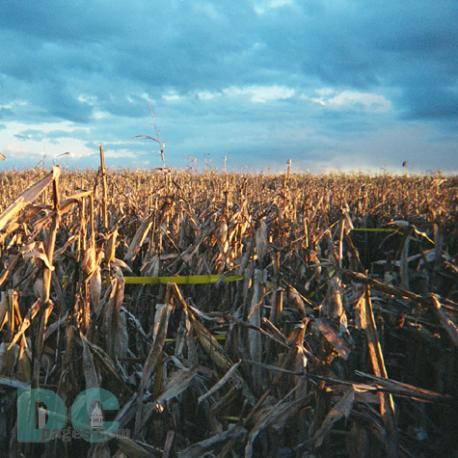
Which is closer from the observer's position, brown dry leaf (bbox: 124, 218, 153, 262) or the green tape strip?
the green tape strip

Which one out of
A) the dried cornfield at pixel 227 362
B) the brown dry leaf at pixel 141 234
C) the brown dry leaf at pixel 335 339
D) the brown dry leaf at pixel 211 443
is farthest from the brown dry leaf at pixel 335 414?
the brown dry leaf at pixel 141 234

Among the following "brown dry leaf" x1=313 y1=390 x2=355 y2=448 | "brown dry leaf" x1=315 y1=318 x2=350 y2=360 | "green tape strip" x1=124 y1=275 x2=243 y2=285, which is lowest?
"brown dry leaf" x1=313 y1=390 x2=355 y2=448

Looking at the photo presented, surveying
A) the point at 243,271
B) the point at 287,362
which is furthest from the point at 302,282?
the point at 287,362

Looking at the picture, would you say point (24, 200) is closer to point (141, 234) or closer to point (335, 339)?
point (335, 339)

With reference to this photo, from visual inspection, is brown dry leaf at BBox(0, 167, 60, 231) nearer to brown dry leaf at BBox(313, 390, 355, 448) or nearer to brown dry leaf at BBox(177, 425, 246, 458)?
brown dry leaf at BBox(177, 425, 246, 458)

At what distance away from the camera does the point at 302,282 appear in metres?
3.19

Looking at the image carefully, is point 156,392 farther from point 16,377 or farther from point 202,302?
point 202,302

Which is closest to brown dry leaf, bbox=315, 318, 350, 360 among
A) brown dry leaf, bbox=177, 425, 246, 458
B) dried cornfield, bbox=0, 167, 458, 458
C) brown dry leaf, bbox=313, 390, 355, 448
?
dried cornfield, bbox=0, 167, 458, 458

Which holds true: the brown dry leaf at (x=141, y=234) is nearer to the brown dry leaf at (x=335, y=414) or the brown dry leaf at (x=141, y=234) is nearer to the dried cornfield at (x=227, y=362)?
the dried cornfield at (x=227, y=362)

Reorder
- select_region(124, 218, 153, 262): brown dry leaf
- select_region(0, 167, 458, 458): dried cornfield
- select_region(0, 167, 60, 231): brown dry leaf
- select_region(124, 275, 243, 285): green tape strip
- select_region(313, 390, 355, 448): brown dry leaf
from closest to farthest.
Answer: select_region(0, 167, 60, 231): brown dry leaf → select_region(313, 390, 355, 448): brown dry leaf → select_region(0, 167, 458, 458): dried cornfield → select_region(124, 275, 243, 285): green tape strip → select_region(124, 218, 153, 262): brown dry leaf

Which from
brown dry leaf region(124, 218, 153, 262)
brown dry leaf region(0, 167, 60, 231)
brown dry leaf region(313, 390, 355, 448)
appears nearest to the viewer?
brown dry leaf region(0, 167, 60, 231)

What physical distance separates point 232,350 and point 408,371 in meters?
0.91

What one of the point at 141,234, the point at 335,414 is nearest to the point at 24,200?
the point at 335,414

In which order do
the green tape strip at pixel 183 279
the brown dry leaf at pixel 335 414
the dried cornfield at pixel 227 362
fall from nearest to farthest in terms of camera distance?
1. the brown dry leaf at pixel 335 414
2. the dried cornfield at pixel 227 362
3. the green tape strip at pixel 183 279
